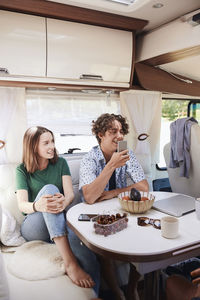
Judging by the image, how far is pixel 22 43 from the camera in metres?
2.19

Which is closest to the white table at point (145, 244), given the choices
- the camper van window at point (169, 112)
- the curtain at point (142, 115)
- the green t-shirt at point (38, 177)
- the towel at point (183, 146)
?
the green t-shirt at point (38, 177)

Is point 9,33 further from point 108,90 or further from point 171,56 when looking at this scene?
point 171,56

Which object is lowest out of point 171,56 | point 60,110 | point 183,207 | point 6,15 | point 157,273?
point 157,273

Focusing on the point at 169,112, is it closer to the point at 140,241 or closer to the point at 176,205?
the point at 176,205

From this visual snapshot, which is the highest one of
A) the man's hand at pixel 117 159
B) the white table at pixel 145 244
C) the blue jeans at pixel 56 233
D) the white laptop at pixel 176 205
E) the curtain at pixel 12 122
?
the curtain at pixel 12 122

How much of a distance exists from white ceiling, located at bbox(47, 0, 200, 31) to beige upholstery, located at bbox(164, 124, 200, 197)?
111 cm

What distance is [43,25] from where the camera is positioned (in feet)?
7.26

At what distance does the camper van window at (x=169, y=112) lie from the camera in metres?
3.69

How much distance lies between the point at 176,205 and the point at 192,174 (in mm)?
1271

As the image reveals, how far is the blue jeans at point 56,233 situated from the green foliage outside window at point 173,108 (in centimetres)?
233

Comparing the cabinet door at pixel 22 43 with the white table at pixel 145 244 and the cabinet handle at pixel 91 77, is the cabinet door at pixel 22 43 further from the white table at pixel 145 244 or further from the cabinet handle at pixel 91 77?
the white table at pixel 145 244

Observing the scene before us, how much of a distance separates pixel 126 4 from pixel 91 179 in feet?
4.47

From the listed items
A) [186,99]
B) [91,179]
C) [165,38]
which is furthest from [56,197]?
[186,99]

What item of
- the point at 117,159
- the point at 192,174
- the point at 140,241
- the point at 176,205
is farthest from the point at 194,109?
the point at 140,241
